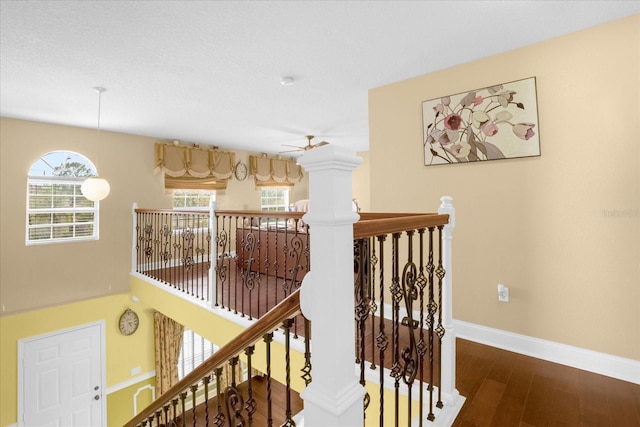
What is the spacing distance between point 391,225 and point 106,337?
5772 mm

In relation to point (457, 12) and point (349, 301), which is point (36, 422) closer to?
point (349, 301)

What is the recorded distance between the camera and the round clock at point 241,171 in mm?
6965

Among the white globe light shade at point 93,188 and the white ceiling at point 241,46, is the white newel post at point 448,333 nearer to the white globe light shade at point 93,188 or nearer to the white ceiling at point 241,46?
the white ceiling at point 241,46

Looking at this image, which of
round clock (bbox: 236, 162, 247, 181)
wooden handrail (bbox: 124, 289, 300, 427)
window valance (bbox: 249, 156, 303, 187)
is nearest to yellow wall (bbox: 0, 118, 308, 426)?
round clock (bbox: 236, 162, 247, 181)

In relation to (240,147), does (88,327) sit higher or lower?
lower

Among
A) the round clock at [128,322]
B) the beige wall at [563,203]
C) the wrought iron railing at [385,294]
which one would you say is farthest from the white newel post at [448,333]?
the round clock at [128,322]

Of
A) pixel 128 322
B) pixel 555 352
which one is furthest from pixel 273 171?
pixel 555 352

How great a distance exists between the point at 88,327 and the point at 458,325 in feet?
17.7

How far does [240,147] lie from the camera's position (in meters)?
6.88

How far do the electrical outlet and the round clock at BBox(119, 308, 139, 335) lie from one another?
558cm

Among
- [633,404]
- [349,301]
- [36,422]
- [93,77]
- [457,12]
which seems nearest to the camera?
[349,301]

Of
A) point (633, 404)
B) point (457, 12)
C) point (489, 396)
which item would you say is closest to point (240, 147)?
point (457, 12)

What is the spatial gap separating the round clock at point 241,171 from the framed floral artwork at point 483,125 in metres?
4.80

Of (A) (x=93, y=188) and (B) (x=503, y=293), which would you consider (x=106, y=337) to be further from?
(B) (x=503, y=293)
